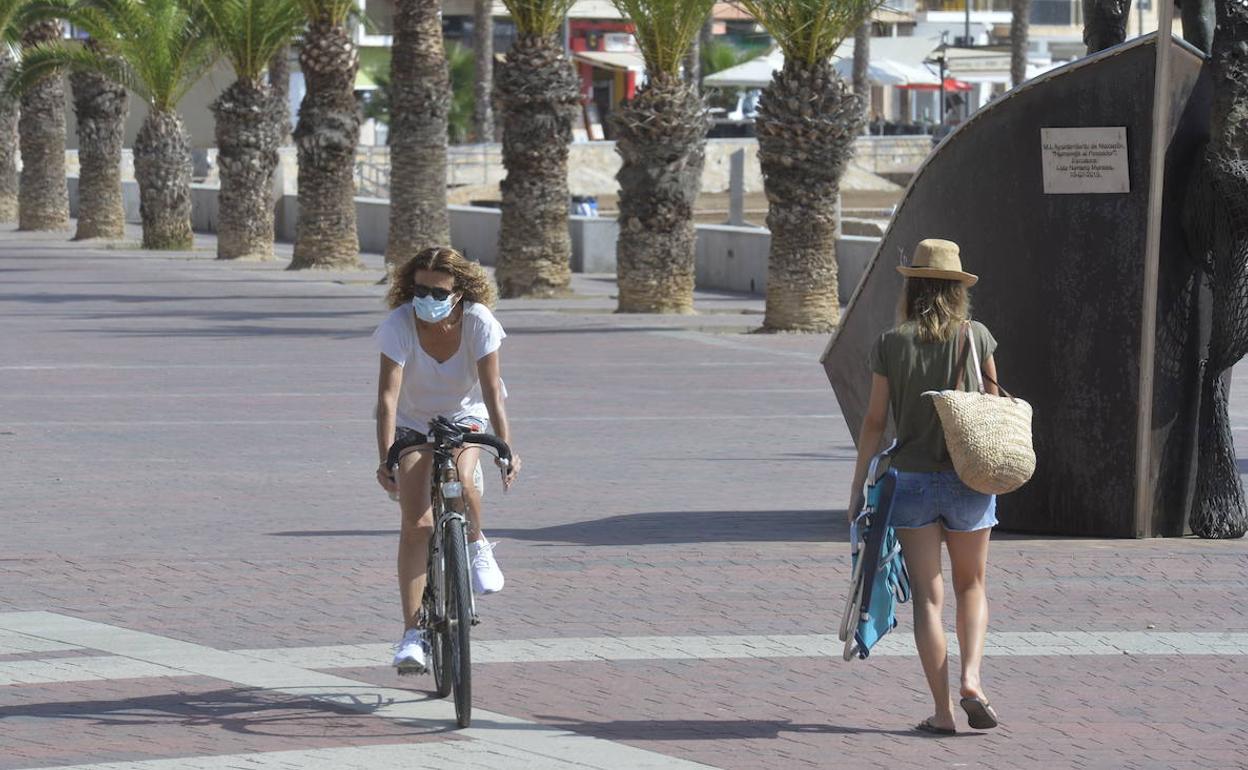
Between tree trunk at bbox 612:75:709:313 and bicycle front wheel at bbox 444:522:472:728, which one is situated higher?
tree trunk at bbox 612:75:709:313

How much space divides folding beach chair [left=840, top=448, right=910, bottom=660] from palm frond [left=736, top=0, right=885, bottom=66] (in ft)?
48.8

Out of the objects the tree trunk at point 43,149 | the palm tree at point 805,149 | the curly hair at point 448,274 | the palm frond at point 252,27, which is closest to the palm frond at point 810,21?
the palm tree at point 805,149

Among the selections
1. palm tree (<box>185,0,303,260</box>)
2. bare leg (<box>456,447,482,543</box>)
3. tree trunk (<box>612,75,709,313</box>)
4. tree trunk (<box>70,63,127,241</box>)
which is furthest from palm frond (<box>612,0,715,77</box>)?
tree trunk (<box>70,63,127,241</box>)

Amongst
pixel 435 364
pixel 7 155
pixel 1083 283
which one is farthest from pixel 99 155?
pixel 435 364

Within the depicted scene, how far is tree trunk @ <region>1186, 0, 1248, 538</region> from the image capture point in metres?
9.49

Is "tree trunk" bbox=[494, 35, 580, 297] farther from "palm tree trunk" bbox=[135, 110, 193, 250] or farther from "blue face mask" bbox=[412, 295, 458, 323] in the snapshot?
"blue face mask" bbox=[412, 295, 458, 323]

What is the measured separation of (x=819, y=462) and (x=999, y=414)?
260 inches

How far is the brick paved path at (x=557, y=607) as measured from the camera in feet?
20.7

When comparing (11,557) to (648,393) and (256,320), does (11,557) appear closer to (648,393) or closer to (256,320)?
(648,393)

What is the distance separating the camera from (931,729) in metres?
6.41

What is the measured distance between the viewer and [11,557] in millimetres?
9523

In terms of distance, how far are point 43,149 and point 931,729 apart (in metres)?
36.4

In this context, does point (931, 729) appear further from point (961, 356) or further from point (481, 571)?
point (481, 571)

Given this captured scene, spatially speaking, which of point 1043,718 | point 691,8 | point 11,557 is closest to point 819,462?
point 11,557
